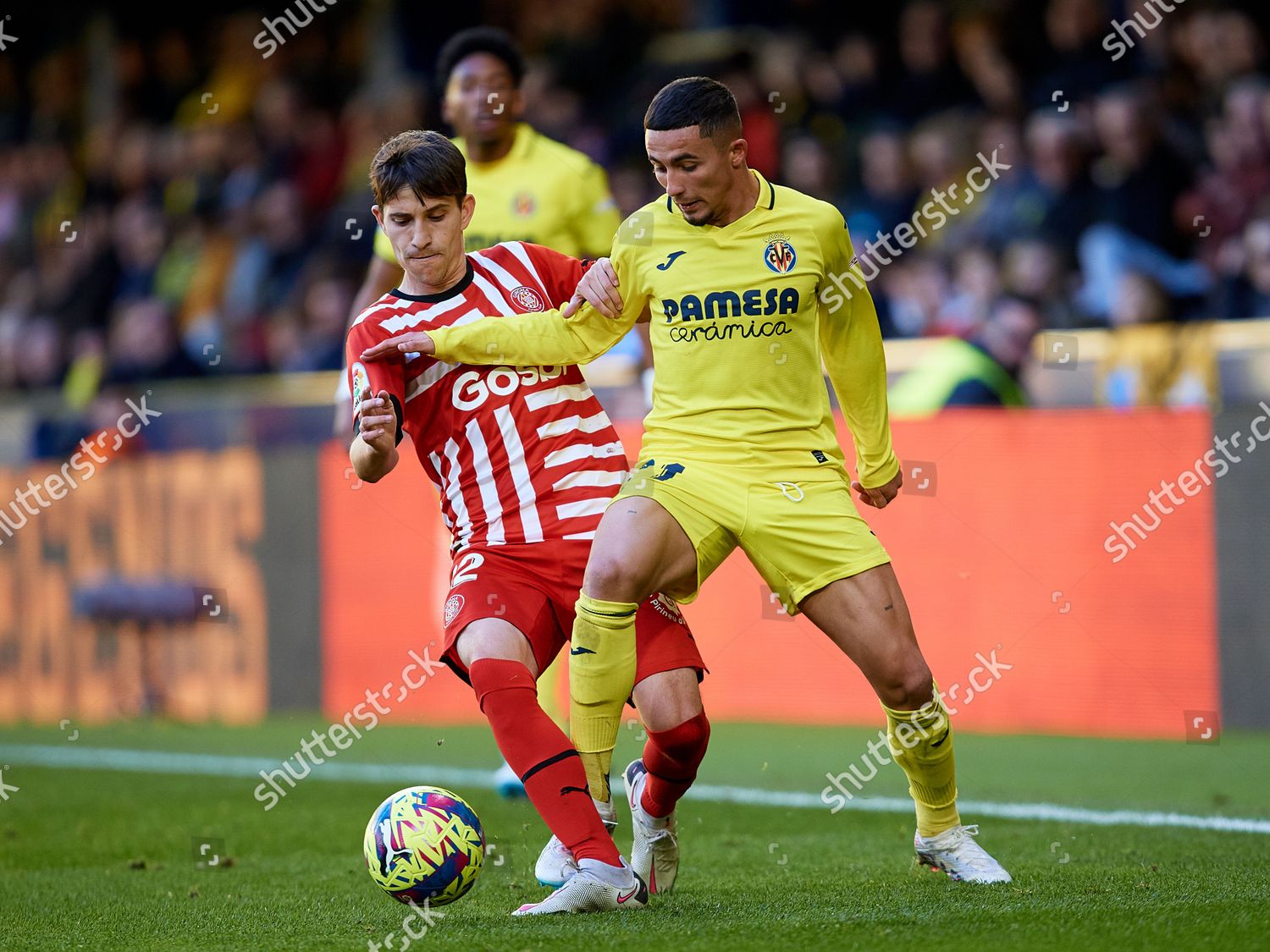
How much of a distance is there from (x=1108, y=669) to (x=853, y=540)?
4244mm

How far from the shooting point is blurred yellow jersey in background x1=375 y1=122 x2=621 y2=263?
21.5 ft

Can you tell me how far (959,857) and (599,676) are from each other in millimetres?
1109

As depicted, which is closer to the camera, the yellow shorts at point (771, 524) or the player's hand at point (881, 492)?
the yellow shorts at point (771, 524)

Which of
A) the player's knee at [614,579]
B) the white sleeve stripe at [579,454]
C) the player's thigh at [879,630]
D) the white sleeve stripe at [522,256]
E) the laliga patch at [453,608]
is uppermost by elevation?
the white sleeve stripe at [522,256]

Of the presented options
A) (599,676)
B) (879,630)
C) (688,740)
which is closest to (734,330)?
(879,630)

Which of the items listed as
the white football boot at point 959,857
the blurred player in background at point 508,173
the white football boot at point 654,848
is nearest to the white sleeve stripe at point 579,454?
the white football boot at point 654,848

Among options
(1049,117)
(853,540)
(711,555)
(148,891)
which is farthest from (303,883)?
(1049,117)

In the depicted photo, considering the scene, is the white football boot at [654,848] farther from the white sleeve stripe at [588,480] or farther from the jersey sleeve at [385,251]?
the jersey sleeve at [385,251]

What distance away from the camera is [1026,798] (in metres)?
6.62

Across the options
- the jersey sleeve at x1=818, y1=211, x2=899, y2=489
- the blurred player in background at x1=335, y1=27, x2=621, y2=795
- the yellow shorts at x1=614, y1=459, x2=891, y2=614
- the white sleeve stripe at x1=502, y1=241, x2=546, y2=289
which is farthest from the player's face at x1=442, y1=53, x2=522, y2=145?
the yellow shorts at x1=614, y1=459, x2=891, y2=614

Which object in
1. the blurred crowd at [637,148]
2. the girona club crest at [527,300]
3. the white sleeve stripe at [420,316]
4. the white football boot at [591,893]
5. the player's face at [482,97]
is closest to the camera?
the white football boot at [591,893]

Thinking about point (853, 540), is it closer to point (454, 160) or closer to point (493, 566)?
point (493, 566)

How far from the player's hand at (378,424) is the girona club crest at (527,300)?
579mm

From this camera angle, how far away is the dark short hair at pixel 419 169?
466 centimetres
